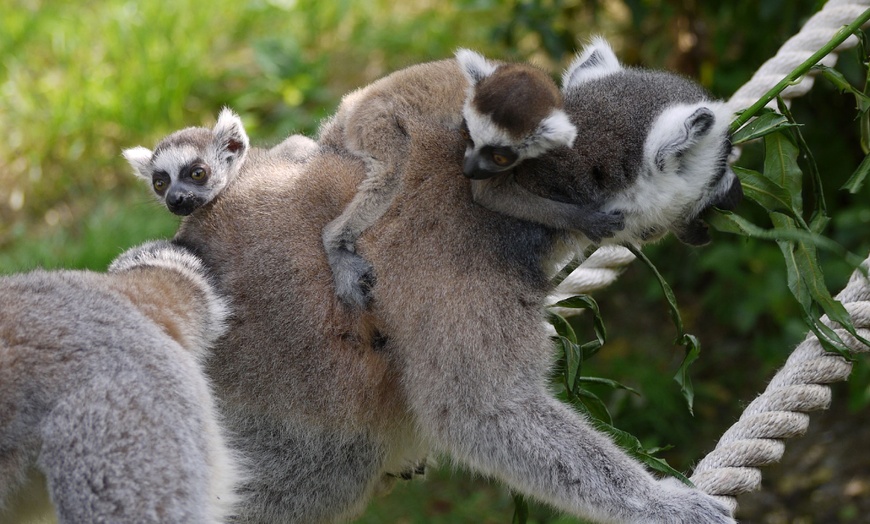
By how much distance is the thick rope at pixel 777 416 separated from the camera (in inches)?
113

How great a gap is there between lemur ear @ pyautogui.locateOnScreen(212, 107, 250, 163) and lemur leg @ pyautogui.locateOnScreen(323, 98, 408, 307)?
56 centimetres

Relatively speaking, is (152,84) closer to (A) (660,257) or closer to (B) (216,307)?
(A) (660,257)

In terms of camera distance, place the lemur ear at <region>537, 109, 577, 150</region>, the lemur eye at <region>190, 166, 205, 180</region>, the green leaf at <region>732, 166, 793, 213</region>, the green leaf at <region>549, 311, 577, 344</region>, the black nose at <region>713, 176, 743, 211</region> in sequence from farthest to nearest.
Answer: the green leaf at <region>549, 311, 577, 344</region> < the lemur eye at <region>190, 166, 205, 180</region> < the green leaf at <region>732, 166, 793, 213</region> < the black nose at <region>713, 176, 743, 211</region> < the lemur ear at <region>537, 109, 577, 150</region>

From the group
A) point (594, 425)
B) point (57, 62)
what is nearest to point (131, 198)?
point (57, 62)

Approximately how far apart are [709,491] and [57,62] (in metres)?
7.15

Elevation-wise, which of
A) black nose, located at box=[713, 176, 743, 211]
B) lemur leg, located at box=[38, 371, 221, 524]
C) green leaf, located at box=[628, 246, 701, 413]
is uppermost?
black nose, located at box=[713, 176, 743, 211]

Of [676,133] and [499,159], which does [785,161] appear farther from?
[499,159]

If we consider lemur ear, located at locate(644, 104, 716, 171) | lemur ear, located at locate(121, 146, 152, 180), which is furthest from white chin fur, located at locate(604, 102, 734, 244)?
lemur ear, located at locate(121, 146, 152, 180)

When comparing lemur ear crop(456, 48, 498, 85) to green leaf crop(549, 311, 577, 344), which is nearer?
lemur ear crop(456, 48, 498, 85)

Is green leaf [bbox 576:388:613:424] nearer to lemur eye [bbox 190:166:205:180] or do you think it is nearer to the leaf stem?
the leaf stem

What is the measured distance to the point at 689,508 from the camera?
2840mm

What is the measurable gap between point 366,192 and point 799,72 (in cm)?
166

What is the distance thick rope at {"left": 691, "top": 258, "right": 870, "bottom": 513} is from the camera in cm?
287

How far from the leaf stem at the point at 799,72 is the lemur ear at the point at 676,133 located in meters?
0.33
